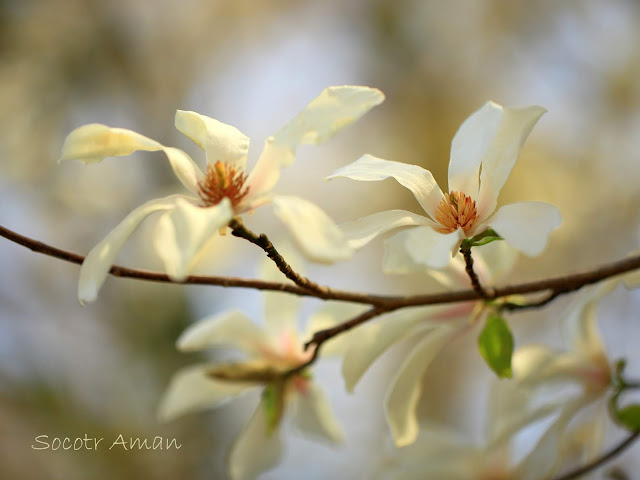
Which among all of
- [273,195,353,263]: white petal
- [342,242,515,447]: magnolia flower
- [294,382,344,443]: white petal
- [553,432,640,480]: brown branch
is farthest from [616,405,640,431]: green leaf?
[273,195,353,263]: white petal

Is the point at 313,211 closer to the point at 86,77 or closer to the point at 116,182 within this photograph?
the point at 116,182

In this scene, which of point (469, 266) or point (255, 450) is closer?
point (469, 266)

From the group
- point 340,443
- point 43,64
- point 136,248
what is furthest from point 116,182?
point 340,443

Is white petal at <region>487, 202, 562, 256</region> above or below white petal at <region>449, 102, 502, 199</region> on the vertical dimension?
below

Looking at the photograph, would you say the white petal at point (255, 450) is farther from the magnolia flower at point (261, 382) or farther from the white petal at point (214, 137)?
the white petal at point (214, 137)

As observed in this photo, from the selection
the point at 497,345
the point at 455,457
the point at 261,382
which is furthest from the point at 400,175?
the point at 455,457

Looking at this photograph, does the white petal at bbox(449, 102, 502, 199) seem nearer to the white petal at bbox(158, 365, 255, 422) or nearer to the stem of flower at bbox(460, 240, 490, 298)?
the stem of flower at bbox(460, 240, 490, 298)

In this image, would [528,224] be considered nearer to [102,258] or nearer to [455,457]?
[102,258]
